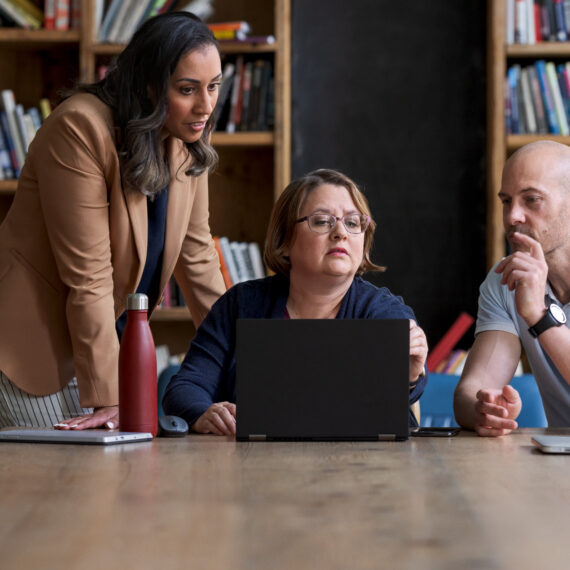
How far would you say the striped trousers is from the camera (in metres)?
1.84

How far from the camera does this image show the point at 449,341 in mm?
3238

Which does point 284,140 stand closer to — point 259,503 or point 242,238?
point 242,238

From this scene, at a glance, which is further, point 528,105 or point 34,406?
point 528,105

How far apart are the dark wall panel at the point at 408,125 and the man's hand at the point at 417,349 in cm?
185

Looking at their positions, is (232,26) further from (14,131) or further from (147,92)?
(147,92)

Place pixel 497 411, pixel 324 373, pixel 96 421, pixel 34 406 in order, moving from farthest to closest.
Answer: pixel 34 406
pixel 96 421
pixel 497 411
pixel 324 373

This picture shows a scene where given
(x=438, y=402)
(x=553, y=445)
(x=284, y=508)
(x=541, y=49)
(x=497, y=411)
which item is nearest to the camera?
(x=284, y=508)

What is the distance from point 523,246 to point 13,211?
116 cm

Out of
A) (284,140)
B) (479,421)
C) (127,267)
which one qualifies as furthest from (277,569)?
(284,140)

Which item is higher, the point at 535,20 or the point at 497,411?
the point at 535,20

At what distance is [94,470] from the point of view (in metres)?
1.05

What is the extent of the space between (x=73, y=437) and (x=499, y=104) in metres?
2.32

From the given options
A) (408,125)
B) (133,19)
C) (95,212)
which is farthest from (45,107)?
(95,212)

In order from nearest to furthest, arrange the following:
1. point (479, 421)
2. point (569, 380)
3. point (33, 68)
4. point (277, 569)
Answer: point (277, 569) → point (479, 421) → point (569, 380) → point (33, 68)
